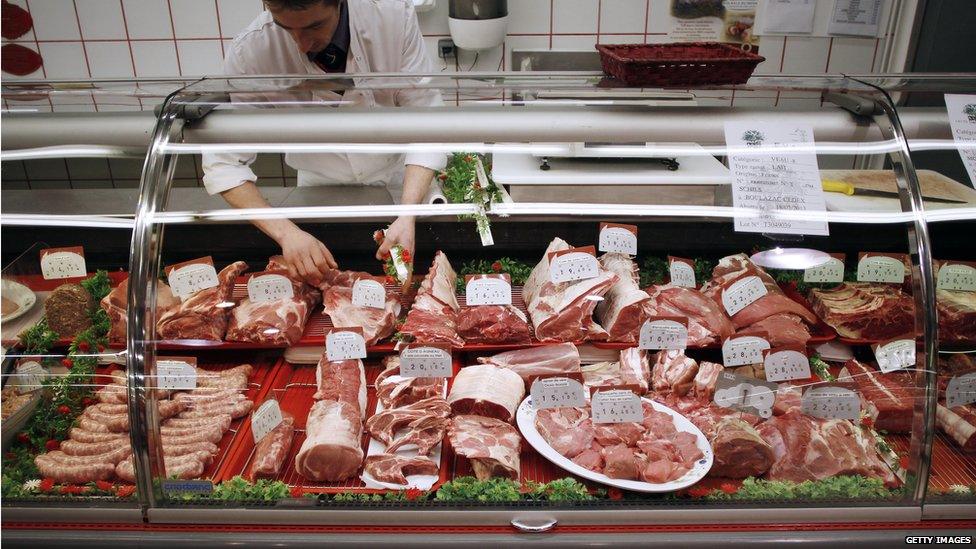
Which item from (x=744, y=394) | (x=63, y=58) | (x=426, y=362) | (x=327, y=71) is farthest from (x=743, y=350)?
(x=63, y=58)

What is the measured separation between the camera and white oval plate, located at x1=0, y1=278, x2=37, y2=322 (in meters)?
3.07

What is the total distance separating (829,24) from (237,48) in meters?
4.64

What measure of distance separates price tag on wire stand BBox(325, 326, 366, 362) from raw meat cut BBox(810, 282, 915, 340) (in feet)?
7.11

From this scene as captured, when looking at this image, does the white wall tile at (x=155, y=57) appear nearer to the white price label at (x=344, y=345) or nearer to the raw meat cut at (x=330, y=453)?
the white price label at (x=344, y=345)

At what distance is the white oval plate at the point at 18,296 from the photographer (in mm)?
3066

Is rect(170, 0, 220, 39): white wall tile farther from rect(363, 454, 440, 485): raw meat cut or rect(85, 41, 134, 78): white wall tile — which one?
rect(363, 454, 440, 485): raw meat cut

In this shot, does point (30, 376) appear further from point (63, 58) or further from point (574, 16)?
point (574, 16)

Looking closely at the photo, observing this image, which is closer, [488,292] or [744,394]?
[744,394]

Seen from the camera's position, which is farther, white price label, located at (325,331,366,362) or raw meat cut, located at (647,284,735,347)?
raw meat cut, located at (647,284,735,347)

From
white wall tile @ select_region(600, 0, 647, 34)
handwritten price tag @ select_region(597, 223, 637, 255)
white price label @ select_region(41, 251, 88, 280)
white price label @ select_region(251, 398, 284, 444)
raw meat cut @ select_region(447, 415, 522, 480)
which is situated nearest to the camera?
raw meat cut @ select_region(447, 415, 522, 480)

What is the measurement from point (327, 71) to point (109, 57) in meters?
3.25

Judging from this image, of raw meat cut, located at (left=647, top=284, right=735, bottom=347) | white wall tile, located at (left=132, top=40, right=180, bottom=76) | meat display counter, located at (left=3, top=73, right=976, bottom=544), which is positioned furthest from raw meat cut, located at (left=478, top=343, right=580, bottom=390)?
white wall tile, located at (left=132, top=40, right=180, bottom=76)

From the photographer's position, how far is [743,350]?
2.73 metres

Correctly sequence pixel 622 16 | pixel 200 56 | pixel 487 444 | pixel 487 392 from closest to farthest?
1. pixel 487 444
2. pixel 487 392
3. pixel 622 16
4. pixel 200 56
